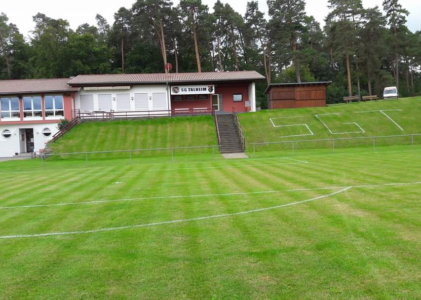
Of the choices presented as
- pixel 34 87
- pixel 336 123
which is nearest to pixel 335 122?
pixel 336 123

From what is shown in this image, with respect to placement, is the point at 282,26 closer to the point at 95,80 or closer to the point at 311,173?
the point at 95,80

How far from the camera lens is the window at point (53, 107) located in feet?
130

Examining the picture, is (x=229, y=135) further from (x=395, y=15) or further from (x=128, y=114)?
(x=395, y=15)

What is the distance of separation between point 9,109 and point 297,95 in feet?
115

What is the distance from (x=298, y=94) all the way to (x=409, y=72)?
5820cm

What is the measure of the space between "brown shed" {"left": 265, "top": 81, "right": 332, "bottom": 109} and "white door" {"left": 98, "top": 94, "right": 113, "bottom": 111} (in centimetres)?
2051

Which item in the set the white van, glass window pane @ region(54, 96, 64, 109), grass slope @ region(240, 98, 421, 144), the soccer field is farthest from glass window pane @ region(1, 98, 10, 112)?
the white van

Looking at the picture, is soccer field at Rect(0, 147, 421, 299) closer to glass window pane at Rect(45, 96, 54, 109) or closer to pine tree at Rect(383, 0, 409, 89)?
glass window pane at Rect(45, 96, 54, 109)

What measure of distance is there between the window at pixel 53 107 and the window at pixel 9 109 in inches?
128

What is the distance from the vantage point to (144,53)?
222ft

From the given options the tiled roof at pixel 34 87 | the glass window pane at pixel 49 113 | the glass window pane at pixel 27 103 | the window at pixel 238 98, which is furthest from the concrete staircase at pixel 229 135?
the glass window pane at pixel 27 103

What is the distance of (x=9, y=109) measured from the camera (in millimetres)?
39250

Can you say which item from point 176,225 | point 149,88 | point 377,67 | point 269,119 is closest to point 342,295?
point 176,225

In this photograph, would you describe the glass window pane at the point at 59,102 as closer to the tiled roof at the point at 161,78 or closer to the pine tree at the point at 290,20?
the tiled roof at the point at 161,78
